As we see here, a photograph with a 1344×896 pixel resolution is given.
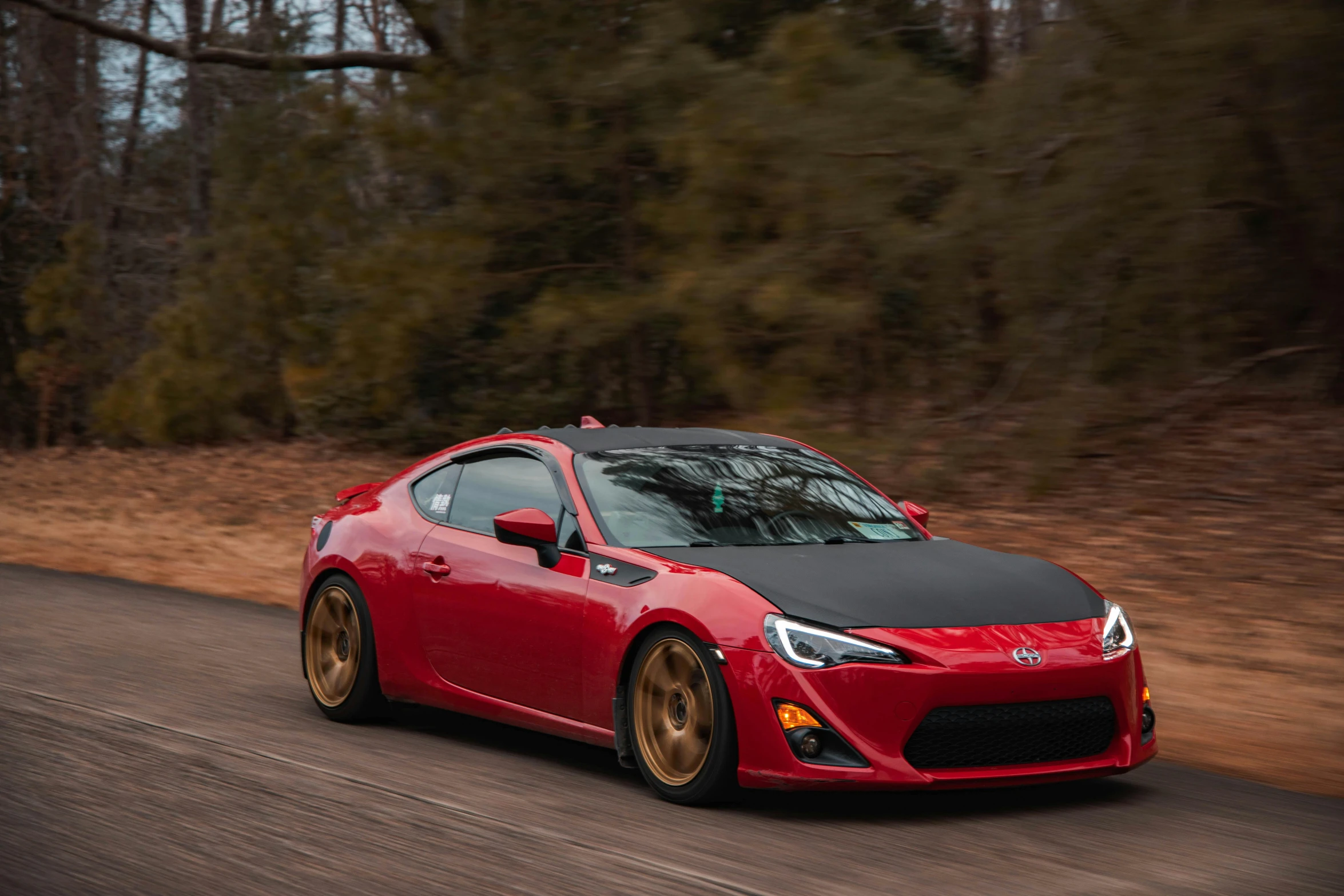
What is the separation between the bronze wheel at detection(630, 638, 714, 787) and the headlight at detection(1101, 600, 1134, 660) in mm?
1424

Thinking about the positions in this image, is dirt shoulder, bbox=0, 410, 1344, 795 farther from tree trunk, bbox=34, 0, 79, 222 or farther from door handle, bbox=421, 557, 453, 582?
tree trunk, bbox=34, 0, 79, 222

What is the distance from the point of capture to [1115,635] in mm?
5961

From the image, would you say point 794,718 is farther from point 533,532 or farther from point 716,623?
point 533,532

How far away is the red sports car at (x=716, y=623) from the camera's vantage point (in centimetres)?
549

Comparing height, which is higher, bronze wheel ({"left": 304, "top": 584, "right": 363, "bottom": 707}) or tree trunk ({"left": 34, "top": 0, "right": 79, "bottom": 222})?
tree trunk ({"left": 34, "top": 0, "right": 79, "bottom": 222})

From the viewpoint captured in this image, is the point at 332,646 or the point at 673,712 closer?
the point at 673,712

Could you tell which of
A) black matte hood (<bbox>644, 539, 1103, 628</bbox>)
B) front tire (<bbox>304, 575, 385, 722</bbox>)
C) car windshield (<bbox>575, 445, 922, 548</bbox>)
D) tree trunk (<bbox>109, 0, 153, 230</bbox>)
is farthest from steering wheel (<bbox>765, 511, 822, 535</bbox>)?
tree trunk (<bbox>109, 0, 153, 230</bbox>)

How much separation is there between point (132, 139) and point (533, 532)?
30881mm

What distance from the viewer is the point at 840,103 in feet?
45.4

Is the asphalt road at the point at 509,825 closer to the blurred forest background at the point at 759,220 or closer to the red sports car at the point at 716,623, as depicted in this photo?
the red sports car at the point at 716,623

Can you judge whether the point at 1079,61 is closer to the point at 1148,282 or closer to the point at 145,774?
the point at 1148,282

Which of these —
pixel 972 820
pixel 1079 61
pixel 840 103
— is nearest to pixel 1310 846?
pixel 972 820

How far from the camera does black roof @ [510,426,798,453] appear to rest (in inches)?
284

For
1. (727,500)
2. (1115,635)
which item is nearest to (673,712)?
(727,500)
